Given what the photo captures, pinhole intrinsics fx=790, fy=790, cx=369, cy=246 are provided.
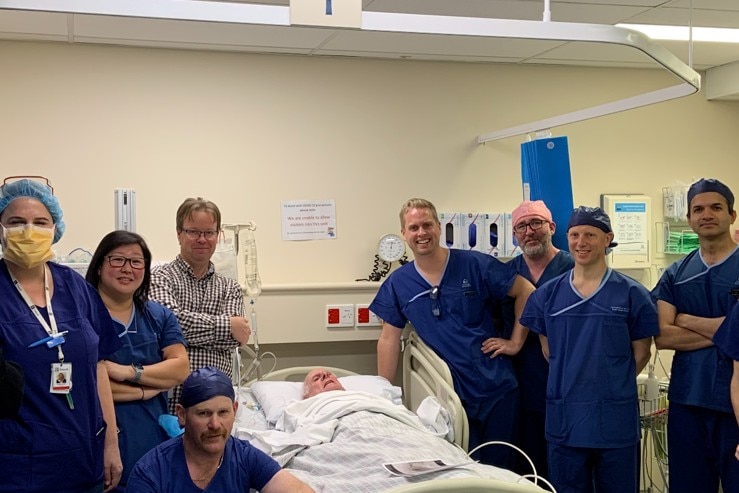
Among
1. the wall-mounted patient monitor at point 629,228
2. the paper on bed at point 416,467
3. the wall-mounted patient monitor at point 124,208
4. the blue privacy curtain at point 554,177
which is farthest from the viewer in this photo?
the wall-mounted patient monitor at point 629,228

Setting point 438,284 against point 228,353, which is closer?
point 228,353

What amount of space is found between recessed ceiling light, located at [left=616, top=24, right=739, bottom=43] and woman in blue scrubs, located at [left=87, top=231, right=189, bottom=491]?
2526mm

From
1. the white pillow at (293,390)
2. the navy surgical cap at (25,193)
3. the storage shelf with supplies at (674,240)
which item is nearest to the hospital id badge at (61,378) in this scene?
the navy surgical cap at (25,193)

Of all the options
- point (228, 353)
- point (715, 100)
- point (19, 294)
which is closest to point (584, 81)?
point (715, 100)

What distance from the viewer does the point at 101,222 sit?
397 cm

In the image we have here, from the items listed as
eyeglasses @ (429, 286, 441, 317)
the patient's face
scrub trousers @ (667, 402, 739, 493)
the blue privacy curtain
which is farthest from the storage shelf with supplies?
the patient's face

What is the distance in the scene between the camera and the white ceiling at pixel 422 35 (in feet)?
10.9

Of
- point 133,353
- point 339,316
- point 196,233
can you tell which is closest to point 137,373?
point 133,353

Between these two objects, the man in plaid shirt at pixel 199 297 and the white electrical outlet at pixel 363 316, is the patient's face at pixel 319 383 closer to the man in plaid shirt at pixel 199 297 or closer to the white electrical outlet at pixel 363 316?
the man in plaid shirt at pixel 199 297

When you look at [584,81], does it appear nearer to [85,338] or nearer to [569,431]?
[569,431]

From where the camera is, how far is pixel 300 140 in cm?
423

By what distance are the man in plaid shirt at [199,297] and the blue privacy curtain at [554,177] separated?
152 cm

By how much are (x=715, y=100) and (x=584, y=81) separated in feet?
2.97

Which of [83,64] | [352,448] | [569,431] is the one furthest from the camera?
[83,64]
